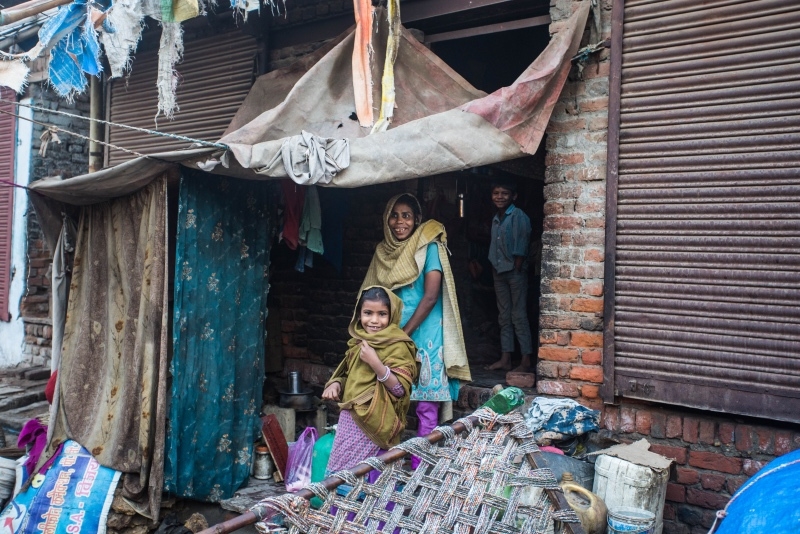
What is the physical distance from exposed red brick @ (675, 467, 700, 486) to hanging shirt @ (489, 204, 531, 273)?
232 centimetres

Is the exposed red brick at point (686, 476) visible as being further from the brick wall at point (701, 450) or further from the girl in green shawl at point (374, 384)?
the girl in green shawl at point (374, 384)

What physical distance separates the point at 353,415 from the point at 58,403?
2168mm

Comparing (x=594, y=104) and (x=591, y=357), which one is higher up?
(x=594, y=104)

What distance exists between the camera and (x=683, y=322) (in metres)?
3.30

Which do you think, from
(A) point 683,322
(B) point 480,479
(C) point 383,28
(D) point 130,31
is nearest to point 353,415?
(B) point 480,479

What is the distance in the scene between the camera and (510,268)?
5.32m

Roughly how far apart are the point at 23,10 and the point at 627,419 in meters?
4.18

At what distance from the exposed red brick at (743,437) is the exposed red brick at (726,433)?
2 centimetres

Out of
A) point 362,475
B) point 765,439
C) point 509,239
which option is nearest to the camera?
point 362,475

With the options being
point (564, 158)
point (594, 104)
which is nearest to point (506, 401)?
point (564, 158)

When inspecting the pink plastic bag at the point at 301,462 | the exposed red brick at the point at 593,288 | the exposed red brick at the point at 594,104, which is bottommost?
the pink plastic bag at the point at 301,462

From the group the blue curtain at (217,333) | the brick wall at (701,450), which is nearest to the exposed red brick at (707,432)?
the brick wall at (701,450)

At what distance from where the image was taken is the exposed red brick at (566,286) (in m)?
3.62

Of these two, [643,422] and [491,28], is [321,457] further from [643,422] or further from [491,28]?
[491,28]
